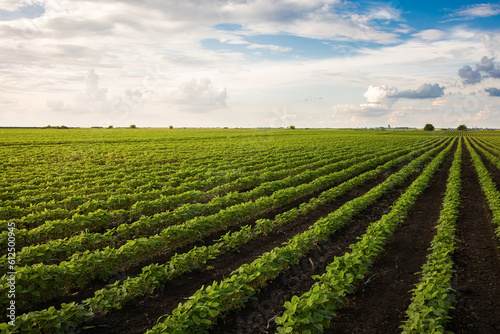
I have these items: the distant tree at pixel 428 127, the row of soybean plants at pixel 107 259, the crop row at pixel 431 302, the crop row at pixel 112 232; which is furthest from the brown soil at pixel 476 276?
the distant tree at pixel 428 127

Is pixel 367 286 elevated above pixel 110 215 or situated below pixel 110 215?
below

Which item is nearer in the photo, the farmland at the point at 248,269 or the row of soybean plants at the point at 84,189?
the farmland at the point at 248,269

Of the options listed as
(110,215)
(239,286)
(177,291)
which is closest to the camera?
(239,286)

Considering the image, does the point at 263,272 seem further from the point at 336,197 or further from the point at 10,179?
the point at 10,179

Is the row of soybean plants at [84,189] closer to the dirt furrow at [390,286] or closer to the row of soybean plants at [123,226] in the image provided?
the row of soybean plants at [123,226]

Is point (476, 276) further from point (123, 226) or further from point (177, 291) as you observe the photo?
point (123, 226)

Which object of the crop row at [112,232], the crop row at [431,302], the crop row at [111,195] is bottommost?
the crop row at [431,302]

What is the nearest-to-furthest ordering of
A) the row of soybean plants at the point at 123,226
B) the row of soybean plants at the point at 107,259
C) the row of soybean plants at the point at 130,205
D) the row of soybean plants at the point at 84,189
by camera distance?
1. the row of soybean plants at the point at 107,259
2. the row of soybean plants at the point at 123,226
3. the row of soybean plants at the point at 130,205
4. the row of soybean plants at the point at 84,189

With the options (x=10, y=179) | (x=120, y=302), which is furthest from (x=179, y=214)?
(x=10, y=179)

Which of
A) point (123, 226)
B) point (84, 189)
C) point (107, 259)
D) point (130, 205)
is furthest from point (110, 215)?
point (84, 189)

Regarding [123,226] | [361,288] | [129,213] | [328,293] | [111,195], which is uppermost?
[111,195]

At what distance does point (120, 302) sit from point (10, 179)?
15.0 metres

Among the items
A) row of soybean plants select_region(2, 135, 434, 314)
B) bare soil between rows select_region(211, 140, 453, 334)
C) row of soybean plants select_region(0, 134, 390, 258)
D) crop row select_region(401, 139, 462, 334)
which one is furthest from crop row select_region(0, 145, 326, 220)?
crop row select_region(401, 139, 462, 334)

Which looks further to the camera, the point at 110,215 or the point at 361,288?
the point at 110,215
